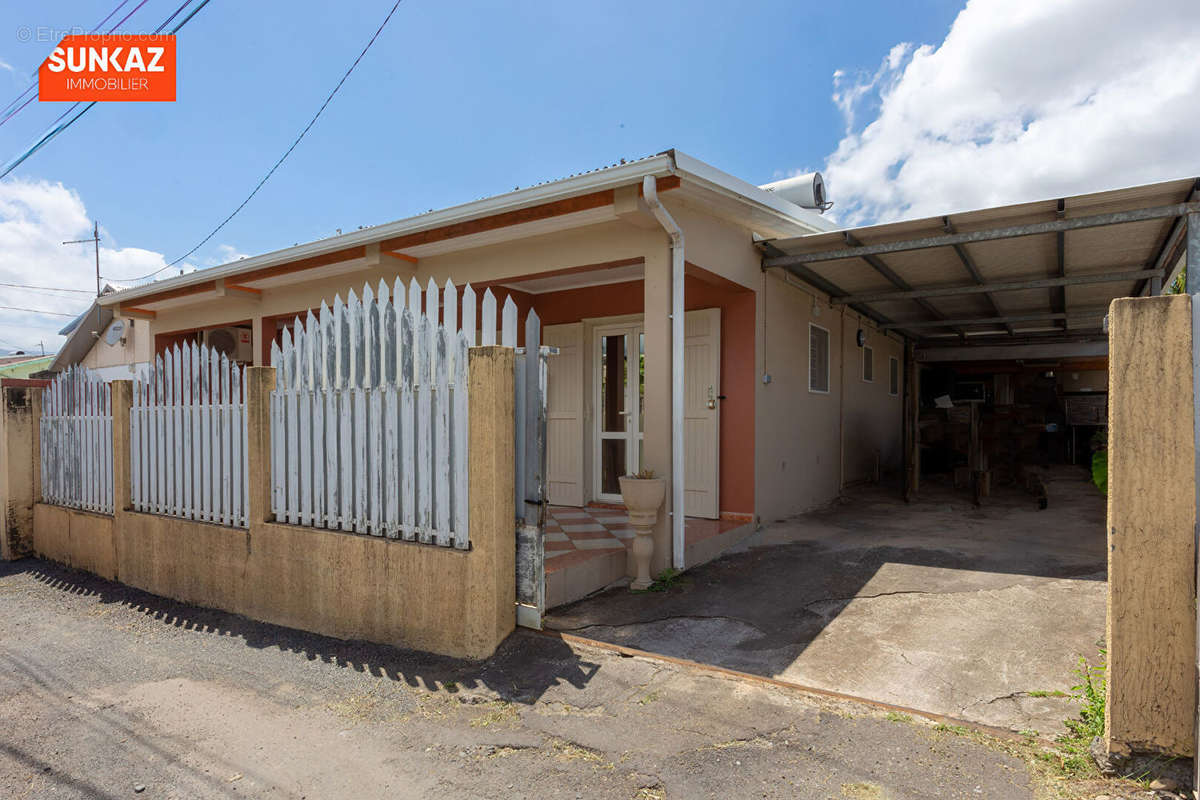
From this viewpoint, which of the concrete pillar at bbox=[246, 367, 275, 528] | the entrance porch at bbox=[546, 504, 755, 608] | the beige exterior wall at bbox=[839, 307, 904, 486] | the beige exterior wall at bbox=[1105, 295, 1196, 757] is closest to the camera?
the beige exterior wall at bbox=[1105, 295, 1196, 757]

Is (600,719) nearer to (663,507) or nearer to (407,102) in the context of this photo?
(663,507)

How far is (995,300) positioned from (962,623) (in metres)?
5.95

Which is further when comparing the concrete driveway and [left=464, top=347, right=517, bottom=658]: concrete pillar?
[left=464, top=347, right=517, bottom=658]: concrete pillar

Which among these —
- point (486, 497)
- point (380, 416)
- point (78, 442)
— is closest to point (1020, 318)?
point (486, 497)

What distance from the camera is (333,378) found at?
162 inches

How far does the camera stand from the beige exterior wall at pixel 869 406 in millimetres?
9023

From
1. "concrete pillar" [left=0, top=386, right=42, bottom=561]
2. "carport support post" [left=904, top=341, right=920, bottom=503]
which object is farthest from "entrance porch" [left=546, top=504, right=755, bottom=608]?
"concrete pillar" [left=0, top=386, right=42, bottom=561]

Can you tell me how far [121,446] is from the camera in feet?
18.2

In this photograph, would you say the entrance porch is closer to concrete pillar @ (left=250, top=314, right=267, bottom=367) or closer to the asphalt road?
the asphalt road

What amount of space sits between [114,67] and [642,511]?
825 cm

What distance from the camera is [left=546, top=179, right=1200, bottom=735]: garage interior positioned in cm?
329

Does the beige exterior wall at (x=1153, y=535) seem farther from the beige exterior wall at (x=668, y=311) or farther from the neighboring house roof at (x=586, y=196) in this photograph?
the beige exterior wall at (x=668, y=311)

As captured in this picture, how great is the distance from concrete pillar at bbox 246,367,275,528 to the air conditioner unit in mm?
7063

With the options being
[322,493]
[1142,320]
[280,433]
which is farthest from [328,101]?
[1142,320]
